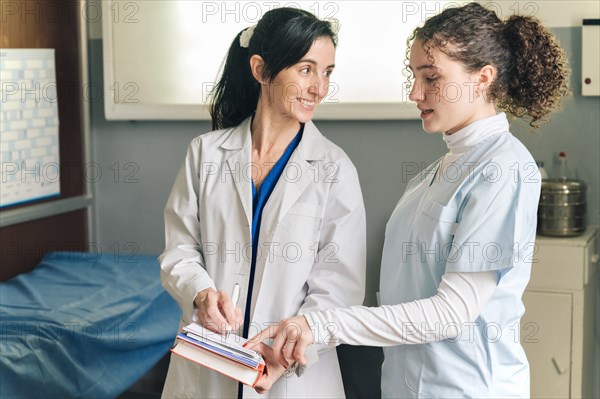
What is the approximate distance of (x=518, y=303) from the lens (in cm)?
140

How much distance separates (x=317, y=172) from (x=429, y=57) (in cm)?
41

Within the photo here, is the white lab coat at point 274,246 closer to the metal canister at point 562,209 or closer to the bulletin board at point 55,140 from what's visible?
the metal canister at point 562,209

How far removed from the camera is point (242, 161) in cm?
176

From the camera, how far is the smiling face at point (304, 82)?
1.73 meters

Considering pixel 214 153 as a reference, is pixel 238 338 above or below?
below

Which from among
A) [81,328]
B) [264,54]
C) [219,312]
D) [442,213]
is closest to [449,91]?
[442,213]

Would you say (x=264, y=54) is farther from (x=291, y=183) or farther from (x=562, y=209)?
(x=562, y=209)

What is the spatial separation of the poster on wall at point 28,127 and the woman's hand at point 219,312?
5.27 ft

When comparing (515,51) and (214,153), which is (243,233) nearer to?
(214,153)

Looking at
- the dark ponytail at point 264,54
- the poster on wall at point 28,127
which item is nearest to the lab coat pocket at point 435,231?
the dark ponytail at point 264,54

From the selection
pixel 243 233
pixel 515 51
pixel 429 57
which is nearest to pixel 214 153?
pixel 243 233

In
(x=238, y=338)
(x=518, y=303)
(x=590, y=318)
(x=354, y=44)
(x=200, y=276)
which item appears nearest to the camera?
(x=518, y=303)

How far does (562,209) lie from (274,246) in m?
1.32

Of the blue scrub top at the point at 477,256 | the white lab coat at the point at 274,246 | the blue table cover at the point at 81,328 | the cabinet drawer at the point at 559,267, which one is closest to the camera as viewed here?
the blue scrub top at the point at 477,256
